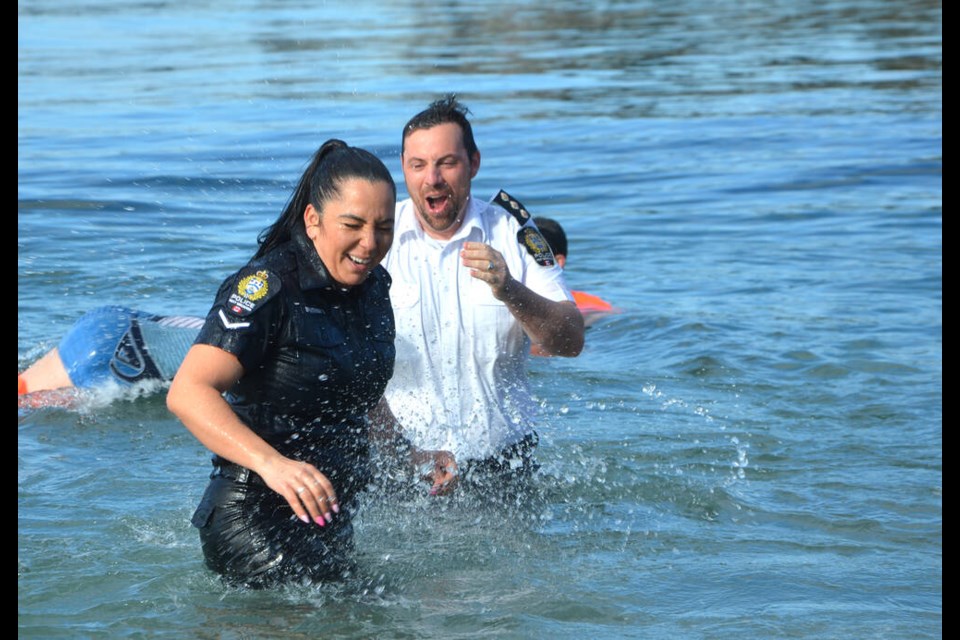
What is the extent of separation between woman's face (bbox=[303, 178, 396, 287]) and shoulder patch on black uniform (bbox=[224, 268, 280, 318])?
0.23 metres

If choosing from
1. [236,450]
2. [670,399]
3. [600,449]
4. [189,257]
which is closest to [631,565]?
[600,449]

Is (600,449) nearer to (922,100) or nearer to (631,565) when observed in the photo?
(631,565)

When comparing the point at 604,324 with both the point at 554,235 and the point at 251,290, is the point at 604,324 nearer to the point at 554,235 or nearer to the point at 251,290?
the point at 554,235

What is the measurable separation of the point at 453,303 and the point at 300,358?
159cm

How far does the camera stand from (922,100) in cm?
2175

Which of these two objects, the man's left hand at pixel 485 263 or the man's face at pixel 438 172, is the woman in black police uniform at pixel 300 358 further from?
the man's face at pixel 438 172

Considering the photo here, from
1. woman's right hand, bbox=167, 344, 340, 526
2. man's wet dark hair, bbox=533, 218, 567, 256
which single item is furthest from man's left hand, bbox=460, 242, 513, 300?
man's wet dark hair, bbox=533, 218, 567, 256

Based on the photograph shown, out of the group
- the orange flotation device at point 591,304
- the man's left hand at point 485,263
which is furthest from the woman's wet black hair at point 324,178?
the orange flotation device at point 591,304

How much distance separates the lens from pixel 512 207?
635 cm

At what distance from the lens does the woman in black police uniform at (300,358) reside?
450 cm

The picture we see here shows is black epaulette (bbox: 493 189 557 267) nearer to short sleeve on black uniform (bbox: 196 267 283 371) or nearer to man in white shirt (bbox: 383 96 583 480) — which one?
man in white shirt (bbox: 383 96 583 480)

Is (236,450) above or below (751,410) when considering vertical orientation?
above

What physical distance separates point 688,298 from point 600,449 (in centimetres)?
377

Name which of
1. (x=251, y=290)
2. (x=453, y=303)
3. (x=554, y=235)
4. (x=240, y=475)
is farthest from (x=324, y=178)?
(x=554, y=235)
